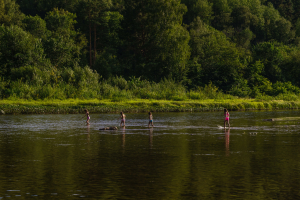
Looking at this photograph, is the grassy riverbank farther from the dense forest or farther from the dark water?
the dark water

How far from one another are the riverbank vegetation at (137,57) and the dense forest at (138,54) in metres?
0.23

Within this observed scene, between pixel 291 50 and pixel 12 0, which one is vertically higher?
pixel 12 0

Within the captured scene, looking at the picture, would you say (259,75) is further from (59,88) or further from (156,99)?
(59,88)

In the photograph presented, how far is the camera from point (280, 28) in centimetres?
13725

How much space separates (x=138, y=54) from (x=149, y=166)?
87.7 metres

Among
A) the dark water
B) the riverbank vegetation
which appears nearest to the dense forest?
the riverbank vegetation

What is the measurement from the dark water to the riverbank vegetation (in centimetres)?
4675

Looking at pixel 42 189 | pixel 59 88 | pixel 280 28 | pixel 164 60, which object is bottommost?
pixel 42 189

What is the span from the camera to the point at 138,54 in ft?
348

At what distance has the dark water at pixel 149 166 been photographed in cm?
1483

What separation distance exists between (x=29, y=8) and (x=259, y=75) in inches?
2836

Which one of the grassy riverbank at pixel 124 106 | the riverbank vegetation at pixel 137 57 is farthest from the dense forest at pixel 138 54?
the grassy riverbank at pixel 124 106

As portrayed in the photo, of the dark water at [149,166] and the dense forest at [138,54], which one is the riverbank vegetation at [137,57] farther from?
the dark water at [149,166]

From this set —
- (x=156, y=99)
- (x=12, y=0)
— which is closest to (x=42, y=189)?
(x=156, y=99)
